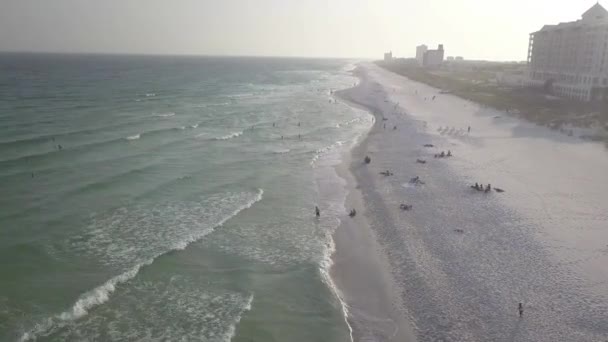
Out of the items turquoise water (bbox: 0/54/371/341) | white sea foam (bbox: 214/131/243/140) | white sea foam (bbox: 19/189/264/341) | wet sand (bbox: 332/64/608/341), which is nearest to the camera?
white sea foam (bbox: 19/189/264/341)

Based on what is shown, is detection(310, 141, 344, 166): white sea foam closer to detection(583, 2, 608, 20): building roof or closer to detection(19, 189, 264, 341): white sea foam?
detection(19, 189, 264, 341): white sea foam

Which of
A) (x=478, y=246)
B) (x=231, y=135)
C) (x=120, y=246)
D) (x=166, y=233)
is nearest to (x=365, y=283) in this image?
(x=478, y=246)

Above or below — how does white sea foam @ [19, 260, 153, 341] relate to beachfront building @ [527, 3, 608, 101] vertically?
below

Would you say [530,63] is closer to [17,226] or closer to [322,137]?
[322,137]

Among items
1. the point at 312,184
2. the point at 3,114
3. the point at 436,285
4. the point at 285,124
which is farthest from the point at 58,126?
the point at 436,285

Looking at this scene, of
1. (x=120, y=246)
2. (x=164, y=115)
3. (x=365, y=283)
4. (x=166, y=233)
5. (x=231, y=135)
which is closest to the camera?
(x=365, y=283)

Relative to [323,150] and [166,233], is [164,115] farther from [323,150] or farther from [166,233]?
[166,233]

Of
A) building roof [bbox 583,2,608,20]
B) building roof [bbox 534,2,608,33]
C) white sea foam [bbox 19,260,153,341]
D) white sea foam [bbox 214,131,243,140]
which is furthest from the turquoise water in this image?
building roof [bbox 583,2,608,20]
